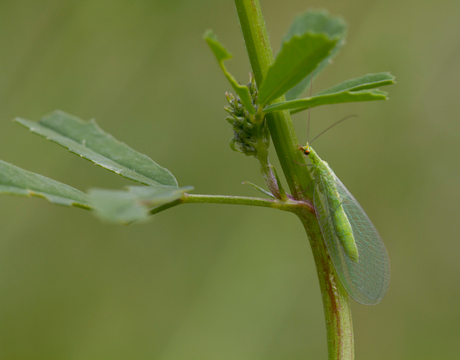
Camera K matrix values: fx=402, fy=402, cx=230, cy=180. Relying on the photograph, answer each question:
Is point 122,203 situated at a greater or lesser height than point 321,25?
lesser

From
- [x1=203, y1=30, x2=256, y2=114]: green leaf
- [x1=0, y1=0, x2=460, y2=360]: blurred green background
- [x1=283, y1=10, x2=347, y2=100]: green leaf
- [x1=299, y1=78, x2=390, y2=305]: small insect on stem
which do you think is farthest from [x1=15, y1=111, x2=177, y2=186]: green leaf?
[x1=0, y1=0, x2=460, y2=360]: blurred green background

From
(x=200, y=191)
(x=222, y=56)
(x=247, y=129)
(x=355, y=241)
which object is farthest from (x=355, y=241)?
(x=200, y=191)

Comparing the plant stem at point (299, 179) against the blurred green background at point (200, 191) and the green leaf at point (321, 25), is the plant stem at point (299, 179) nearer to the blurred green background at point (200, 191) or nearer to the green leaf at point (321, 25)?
the green leaf at point (321, 25)

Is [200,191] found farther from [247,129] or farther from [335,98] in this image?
[335,98]

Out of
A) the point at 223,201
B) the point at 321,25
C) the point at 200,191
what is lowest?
the point at 223,201

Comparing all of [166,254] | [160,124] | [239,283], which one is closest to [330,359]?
[239,283]

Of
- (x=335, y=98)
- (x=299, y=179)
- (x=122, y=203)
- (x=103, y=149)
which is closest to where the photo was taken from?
(x=122, y=203)
